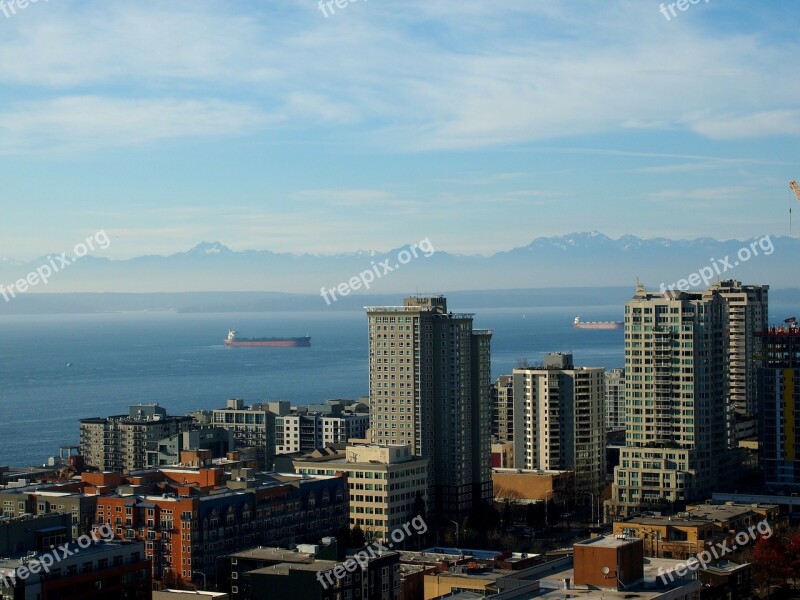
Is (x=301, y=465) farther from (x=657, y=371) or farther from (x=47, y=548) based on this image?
(x=47, y=548)

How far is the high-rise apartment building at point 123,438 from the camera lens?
44688mm

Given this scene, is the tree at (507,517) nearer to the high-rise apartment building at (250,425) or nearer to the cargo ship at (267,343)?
the high-rise apartment building at (250,425)

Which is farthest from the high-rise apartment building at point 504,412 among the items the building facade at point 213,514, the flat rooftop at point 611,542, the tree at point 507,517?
the flat rooftop at point 611,542

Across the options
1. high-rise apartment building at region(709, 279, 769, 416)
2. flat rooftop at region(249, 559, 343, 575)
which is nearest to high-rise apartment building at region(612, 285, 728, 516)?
high-rise apartment building at region(709, 279, 769, 416)

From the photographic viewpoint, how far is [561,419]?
42781mm

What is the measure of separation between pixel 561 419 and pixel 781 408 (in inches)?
271

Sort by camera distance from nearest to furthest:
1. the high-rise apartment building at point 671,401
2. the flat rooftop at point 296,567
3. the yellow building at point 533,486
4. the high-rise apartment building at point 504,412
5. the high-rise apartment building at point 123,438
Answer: the flat rooftop at point 296,567 < the high-rise apartment building at point 671,401 < the yellow building at point 533,486 < the high-rise apartment building at point 123,438 < the high-rise apartment building at point 504,412

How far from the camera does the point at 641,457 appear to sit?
38562 mm

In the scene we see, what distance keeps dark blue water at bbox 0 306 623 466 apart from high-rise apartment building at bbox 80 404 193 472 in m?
7.25

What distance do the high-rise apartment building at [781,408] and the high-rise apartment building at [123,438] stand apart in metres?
19.2

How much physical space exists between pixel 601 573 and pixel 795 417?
24.4 meters

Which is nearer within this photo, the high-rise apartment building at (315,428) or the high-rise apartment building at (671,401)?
the high-rise apartment building at (671,401)

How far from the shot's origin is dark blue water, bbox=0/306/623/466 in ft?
226

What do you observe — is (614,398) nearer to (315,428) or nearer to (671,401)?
(315,428)
